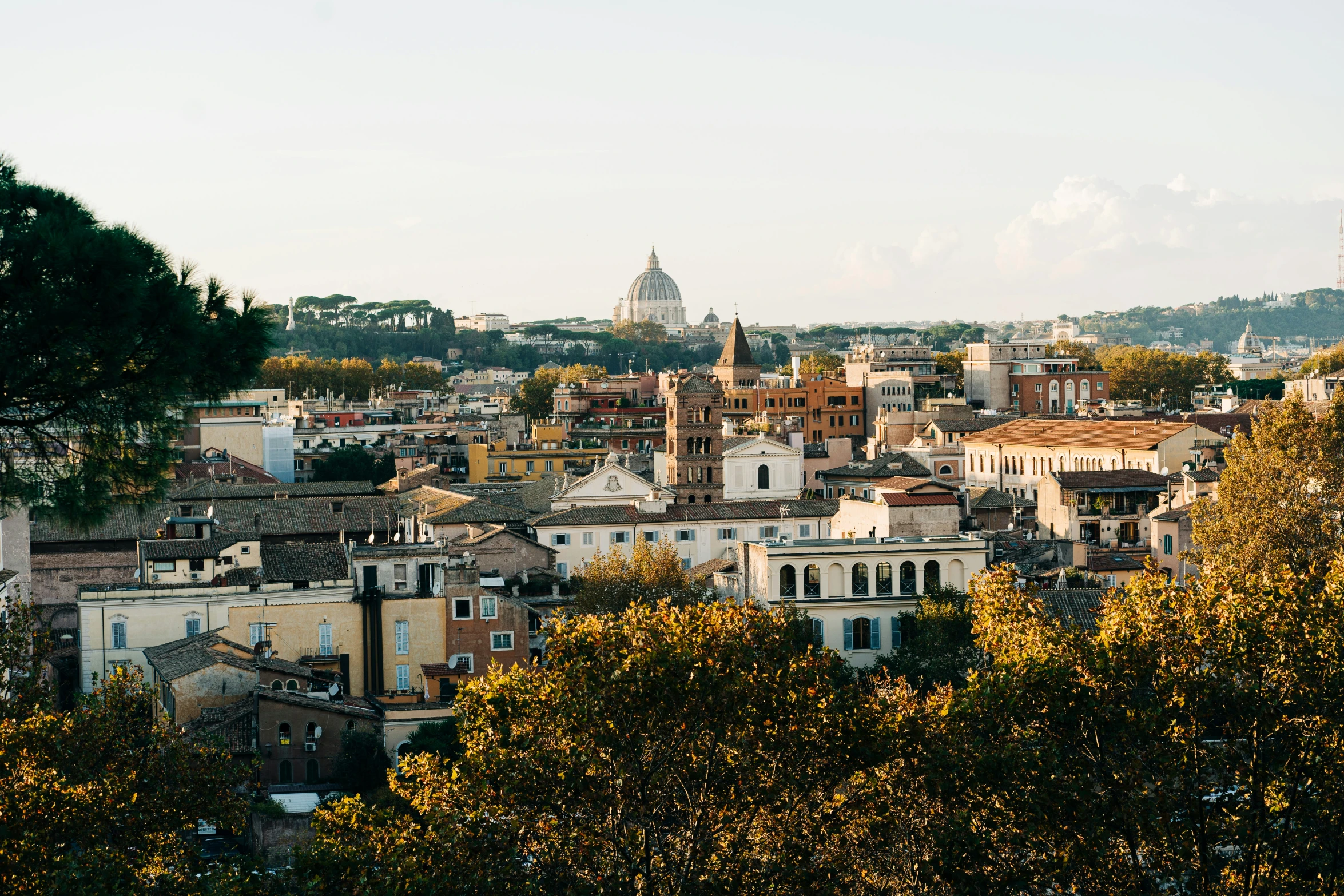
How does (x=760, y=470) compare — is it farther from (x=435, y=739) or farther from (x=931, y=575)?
(x=435, y=739)

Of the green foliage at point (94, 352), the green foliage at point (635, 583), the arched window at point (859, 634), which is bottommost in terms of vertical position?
the arched window at point (859, 634)

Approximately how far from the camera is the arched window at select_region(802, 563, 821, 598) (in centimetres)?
3438

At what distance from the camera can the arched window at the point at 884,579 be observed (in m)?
34.4

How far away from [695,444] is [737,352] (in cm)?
3446

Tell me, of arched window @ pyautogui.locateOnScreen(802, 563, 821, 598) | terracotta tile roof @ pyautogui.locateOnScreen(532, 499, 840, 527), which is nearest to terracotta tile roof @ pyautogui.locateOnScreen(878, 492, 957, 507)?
arched window @ pyautogui.locateOnScreen(802, 563, 821, 598)

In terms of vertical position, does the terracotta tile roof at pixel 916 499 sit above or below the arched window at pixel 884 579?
above

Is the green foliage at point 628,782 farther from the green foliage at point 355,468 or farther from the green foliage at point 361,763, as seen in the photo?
the green foliage at point 355,468

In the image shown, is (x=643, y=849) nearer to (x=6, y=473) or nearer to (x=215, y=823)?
(x=215, y=823)

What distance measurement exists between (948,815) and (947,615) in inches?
649

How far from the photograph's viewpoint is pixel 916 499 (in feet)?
129

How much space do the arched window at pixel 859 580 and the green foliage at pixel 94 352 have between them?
22.6m

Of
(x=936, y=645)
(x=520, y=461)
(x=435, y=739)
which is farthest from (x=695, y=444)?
A: (x=435, y=739)

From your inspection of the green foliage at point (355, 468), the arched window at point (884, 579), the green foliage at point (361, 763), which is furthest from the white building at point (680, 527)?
the green foliage at point (355, 468)

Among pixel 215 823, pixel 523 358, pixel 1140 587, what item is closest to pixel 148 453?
pixel 215 823
